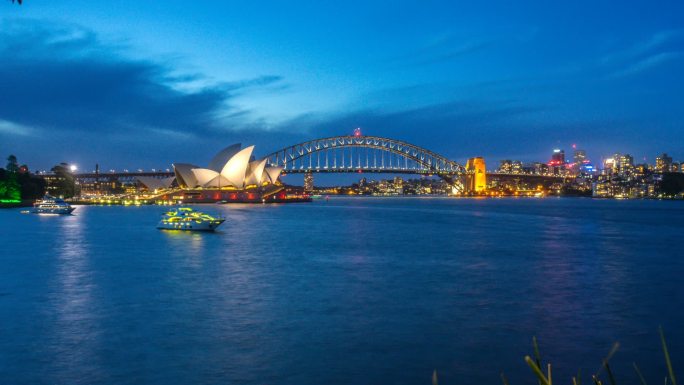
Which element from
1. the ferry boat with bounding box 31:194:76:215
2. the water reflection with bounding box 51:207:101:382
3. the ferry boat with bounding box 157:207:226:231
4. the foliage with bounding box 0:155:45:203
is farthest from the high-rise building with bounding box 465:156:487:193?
the water reflection with bounding box 51:207:101:382

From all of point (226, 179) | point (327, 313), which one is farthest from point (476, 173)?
point (327, 313)

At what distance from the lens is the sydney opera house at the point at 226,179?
9950 centimetres

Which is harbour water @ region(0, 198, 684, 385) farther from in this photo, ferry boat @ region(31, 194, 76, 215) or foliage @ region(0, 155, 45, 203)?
foliage @ region(0, 155, 45, 203)

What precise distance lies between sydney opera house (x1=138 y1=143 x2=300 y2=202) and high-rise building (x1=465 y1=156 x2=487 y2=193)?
52.2 m

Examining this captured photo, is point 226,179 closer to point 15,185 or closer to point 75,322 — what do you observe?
point 15,185

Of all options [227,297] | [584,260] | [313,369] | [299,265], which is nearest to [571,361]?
[313,369]

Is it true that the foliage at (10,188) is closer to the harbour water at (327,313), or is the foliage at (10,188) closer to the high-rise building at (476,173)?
the harbour water at (327,313)

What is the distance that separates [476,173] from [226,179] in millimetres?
66061

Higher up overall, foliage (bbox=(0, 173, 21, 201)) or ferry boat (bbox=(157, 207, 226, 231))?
foliage (bbox=(0, 173, 21, 201))

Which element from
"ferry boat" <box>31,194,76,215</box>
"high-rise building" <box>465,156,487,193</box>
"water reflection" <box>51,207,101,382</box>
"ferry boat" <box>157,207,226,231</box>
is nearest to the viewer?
"water reflection" <box>51,207,101,382</box>

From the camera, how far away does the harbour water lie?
11586 mm

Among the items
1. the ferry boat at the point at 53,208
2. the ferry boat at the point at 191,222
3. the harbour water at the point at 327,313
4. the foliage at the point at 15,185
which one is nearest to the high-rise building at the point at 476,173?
the foliage at the point at 15,185

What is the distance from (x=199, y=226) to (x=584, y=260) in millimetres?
25324

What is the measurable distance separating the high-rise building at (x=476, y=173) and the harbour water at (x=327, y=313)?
116 m
